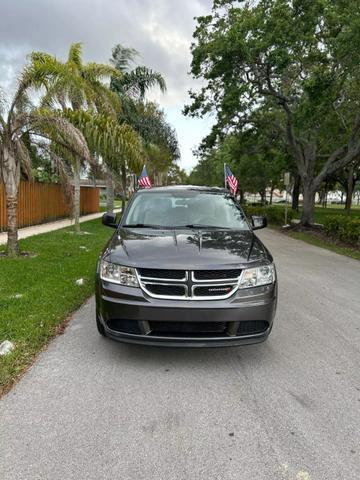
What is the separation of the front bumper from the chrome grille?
0.19 ft

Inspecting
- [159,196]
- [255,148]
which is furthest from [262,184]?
[159,196]

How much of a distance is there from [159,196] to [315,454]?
3.69 m

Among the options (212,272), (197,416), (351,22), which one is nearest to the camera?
(197,416)

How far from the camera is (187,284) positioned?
3.46 metres

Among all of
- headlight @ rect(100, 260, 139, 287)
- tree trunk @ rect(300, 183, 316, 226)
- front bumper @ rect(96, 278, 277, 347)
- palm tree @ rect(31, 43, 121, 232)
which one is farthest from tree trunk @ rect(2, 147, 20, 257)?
tree trunk @ rect(300, 183, 316, 226)

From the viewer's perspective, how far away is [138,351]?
4.01m

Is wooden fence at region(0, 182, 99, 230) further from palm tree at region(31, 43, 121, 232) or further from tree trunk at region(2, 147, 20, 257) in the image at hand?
tree trunk at region(2, 147, 20, 257)

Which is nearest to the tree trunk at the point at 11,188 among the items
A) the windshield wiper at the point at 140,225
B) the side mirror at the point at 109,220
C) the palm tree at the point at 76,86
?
the palm tree at the point at 76,86

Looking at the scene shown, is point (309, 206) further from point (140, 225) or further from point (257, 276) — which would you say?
point (257, 276)

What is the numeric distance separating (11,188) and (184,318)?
663cm

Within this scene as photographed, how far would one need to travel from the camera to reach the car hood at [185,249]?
11.7 feet

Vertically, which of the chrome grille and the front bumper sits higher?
the chrome grille

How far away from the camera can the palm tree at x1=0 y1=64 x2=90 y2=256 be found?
27.2 ft

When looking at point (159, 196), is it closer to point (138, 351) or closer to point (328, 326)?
point (138, 351)
